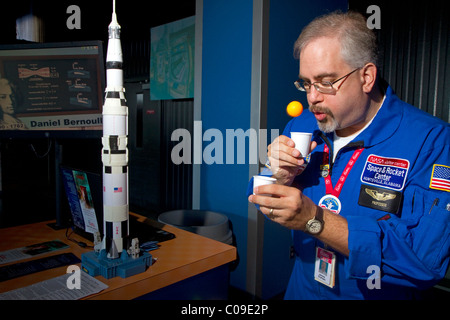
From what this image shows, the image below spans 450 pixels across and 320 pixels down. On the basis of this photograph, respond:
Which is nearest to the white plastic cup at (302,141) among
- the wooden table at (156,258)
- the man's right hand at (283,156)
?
the man's right hand at (283,156)

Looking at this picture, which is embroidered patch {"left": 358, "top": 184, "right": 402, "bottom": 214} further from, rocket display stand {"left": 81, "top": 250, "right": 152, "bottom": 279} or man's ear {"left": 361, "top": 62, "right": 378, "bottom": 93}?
rocket display stand {"left": 81, "top": 250, "right": 152, "bottom": 279}

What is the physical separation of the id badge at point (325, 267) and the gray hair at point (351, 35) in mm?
769

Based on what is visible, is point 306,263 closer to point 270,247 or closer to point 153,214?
point 270,247

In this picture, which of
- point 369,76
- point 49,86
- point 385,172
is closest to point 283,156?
point 385,172

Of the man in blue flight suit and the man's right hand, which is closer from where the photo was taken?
the man in blue flight suit

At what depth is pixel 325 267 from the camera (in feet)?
4.51

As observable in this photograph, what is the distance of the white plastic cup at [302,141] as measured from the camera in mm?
1249

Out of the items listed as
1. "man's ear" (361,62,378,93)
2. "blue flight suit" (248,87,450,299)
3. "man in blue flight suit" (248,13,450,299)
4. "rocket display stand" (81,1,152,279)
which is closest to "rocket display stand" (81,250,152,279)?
"rocket display stand" (81,1,152,279)

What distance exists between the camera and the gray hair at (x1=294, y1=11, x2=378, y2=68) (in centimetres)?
129

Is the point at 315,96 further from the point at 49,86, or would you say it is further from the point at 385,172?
the point at 49,86

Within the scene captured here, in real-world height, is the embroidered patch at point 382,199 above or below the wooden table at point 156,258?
above

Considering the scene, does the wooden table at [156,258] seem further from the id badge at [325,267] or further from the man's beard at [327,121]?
the man's beard at [327,121]

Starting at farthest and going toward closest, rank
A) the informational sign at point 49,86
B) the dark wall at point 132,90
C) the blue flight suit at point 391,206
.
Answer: the dark wall at point 132,90 → the informational sign at point 49,86 → the blue flight suit at point 391,206

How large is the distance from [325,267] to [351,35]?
94cm
